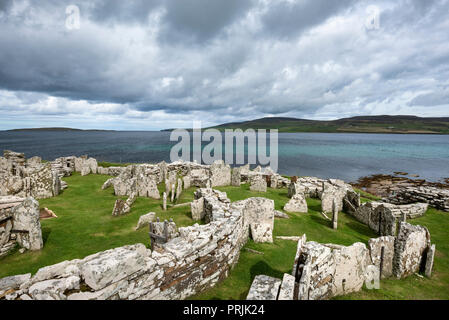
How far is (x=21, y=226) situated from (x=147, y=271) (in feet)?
22.7

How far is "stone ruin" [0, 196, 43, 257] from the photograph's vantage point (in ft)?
26.0

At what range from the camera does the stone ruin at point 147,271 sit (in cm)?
395

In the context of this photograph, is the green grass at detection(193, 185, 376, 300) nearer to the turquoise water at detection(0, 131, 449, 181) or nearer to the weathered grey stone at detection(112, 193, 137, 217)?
the weathered grey stone at detection(112, 193, 137, 217)

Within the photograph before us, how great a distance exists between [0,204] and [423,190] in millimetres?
27998

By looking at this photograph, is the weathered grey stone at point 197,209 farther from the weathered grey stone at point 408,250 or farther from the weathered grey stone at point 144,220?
the weathered grey stone at point 408,250

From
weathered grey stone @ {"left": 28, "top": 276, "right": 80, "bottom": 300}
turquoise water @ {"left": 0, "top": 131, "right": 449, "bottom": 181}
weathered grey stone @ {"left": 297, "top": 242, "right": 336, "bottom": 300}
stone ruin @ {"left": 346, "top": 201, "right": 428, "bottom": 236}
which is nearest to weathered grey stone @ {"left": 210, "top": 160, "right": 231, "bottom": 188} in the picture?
stone ruin @ {"left": 346, "top": 201, "right": 428, "bottom": 236}

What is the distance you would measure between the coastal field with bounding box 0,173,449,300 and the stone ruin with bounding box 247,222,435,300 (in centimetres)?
39

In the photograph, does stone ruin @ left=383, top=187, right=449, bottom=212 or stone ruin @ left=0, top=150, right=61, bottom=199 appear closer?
stone ruin @ left=0, top=150, right=61, bottom=199

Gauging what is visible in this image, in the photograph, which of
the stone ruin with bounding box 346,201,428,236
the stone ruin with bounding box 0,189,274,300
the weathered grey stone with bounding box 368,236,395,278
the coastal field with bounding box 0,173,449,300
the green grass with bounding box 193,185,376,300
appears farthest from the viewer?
the stone ruin with bounding box 346,201,428,236

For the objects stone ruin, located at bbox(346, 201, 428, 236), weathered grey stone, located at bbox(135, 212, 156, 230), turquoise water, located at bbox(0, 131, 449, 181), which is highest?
weathered grey stone, located at bbox(135, 212, 156, 230)

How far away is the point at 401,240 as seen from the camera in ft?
24.8

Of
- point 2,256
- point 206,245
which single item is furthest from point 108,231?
point 206,245

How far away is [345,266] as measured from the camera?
5988 mm

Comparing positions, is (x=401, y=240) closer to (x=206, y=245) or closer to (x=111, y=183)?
(x=206, y=245)
